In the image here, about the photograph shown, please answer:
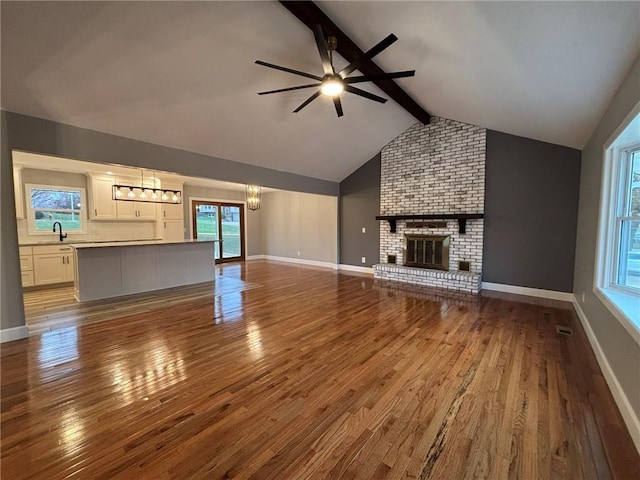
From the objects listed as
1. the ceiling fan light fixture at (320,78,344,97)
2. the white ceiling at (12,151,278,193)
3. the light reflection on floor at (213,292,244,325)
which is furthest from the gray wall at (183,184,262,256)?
the ceiling fan light fixture at (320,78,344,97)

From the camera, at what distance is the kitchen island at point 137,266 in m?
4.62

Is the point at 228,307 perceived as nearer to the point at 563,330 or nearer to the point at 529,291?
the point at 563,330

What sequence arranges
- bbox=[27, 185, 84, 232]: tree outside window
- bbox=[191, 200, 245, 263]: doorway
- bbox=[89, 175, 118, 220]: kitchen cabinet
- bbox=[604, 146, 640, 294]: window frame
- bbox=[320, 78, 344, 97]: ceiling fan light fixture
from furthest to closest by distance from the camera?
1. bbox=[191, 200, 245, 263]: doorway
2. bbox=[89, 175, 118, 220]: kitchen cabinet
3. bbox=[27, 185, 84, 232]: tree outside window
4. bbox=[320, 78, 344, 97]: ceiling fan light fixture
5. bbox=[604, 146, 640, 294]: window frame

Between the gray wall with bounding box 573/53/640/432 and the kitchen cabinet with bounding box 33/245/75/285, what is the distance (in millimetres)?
7633

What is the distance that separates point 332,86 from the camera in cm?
301

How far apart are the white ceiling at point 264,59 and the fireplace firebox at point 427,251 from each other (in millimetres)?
2511

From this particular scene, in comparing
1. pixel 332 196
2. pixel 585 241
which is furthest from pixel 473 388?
pixel 332 196

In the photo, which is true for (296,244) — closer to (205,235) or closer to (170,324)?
(205,235)

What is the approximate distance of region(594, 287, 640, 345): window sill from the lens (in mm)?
1874

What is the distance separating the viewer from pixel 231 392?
2.19 m

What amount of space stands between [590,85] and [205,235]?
8.96 m

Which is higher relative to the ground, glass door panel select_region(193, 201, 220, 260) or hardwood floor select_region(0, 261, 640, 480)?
glass door panel select_region(193, 201, 220, 260)

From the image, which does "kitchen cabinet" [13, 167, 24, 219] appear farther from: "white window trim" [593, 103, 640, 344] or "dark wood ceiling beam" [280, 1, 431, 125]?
"white window trim" [593, 103, 640, 344]

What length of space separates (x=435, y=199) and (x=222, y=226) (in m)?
6.70
